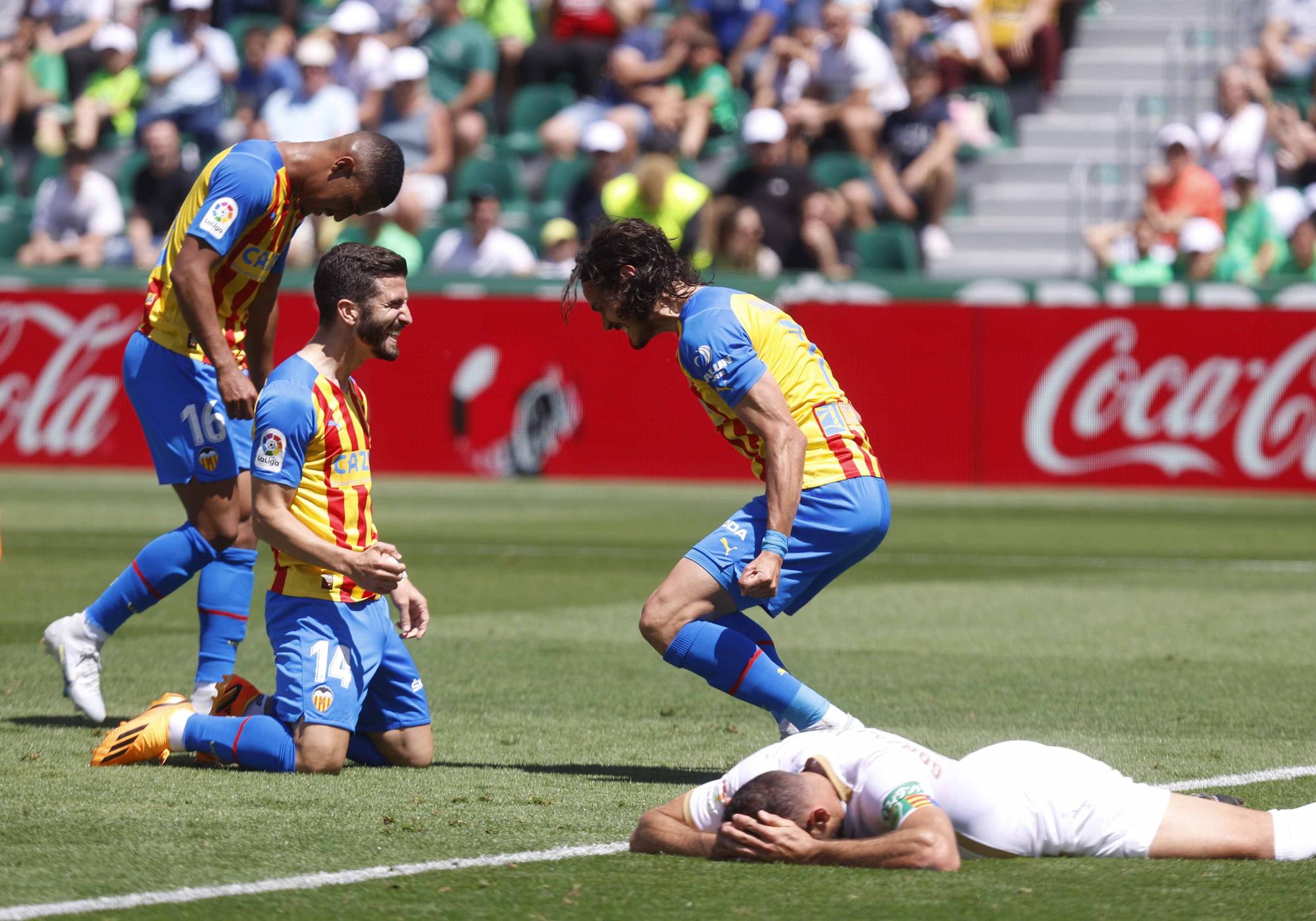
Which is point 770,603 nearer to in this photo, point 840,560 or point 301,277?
point 840,560

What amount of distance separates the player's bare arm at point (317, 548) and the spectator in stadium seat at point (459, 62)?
16.0 metres

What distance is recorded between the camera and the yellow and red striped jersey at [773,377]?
615 centimetres

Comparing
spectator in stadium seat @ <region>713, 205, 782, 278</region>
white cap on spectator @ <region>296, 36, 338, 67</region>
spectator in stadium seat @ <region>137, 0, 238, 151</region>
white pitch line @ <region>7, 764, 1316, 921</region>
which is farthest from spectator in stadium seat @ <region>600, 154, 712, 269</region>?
white pitch line @ <region>7, 764, 1316, 921</region>

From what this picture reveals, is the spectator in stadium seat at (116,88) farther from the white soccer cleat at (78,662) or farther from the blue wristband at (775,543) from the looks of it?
the blue wristband at (775,543)

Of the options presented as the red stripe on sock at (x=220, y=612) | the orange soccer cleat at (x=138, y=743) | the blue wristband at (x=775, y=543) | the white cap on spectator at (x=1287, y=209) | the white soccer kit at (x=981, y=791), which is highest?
the blue wristband at (x=775, y=543)

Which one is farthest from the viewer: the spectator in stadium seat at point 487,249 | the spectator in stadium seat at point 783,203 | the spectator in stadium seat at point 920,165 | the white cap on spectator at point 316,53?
the white cap on spectator at point 316,53

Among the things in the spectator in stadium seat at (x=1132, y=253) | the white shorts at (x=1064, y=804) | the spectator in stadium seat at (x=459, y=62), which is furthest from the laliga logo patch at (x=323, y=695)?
the spectator in stadium seat at (x=459, y=62)

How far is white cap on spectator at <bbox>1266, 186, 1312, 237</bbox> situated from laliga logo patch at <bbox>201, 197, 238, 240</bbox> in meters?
13.5

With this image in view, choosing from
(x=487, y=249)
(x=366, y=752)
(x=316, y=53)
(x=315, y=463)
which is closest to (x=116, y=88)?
(x=316, y=53)

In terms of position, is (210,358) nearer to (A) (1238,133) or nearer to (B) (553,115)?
(A) (1238,133)

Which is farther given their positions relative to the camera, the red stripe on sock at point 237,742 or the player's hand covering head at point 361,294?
the player's hand covering head at point 361,294

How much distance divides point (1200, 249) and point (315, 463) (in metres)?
13.1

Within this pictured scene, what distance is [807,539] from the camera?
641cm

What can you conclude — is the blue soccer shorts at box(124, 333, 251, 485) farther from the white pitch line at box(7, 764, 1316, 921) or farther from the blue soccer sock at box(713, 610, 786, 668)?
the white pitch line at box(7, 764, 1316, 921)
